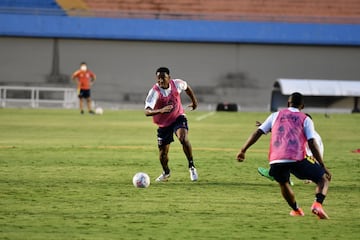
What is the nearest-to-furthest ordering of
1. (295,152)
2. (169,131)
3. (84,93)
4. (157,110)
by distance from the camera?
(295,152) → (157,110) → (169,131) → (84,93)

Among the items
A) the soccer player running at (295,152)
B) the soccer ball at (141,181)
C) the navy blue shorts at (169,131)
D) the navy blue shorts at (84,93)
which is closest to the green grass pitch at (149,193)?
the soccer ball at (141,181)

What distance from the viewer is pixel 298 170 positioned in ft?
42.2

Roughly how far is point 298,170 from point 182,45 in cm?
4234

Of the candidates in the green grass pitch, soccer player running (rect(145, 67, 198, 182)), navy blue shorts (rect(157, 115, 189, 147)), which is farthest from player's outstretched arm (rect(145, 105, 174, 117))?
the green grass pitch

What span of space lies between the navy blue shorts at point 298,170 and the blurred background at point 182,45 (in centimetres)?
3969

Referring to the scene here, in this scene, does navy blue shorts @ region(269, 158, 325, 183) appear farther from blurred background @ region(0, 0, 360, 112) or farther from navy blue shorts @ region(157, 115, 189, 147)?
blurred background @ region(0, 0, 360, 112)

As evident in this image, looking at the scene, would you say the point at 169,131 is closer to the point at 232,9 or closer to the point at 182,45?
the point at 232,9

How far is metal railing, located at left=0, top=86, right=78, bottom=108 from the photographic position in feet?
168

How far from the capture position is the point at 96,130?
33500mm

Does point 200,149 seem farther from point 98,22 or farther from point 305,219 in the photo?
point 98,22

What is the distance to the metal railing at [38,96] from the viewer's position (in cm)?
5131

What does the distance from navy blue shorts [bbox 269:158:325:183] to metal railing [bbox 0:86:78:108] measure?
38.4m

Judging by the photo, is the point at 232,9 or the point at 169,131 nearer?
the point at 169,131

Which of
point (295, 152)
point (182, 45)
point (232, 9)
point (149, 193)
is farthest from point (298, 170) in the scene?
point (182, 45)
